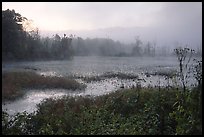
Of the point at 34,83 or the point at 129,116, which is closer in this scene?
the point at 129,116

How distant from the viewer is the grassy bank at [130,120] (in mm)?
7168

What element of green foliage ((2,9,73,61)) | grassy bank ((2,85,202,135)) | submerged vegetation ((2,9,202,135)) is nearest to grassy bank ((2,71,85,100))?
submerged vegetation ((2,9,202,135))

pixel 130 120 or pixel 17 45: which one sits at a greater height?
pixel 17 45

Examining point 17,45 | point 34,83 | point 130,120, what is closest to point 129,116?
point 130,120

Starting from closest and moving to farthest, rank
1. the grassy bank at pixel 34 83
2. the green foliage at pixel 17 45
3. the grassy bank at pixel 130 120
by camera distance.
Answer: the grassy bank at pixel 130 120 → the grassy bank at pixel 34 83 → the green foliage at pixel 17 45

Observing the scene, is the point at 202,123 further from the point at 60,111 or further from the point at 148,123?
the point at 60,111

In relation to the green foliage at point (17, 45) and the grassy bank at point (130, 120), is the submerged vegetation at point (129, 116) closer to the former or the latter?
the grassy bank at point (130, 120)

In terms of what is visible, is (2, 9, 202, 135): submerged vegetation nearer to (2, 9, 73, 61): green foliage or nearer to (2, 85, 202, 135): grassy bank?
(2, 85, 202, 135): grassy bank

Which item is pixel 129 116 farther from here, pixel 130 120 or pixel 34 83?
pixel 34 83

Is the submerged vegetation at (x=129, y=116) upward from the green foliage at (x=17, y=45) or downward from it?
downward

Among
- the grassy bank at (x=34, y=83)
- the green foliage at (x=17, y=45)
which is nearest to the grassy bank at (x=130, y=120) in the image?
the grassy bank at (x=34, y=83)

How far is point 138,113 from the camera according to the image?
1063 centimetres

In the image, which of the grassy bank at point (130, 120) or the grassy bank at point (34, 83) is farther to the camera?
the grassy bank at point (34, 83)

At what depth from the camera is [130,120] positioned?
9.94 meters
